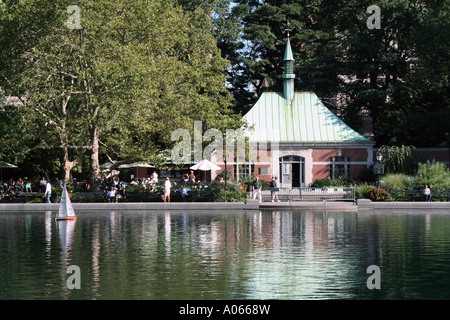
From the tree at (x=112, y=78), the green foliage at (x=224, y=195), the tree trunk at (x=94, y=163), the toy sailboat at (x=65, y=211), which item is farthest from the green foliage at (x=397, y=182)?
the toy sailboat at (x=65, y=211)

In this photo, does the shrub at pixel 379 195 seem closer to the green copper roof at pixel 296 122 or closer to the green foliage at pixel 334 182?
the green foliage at pixel 334 182

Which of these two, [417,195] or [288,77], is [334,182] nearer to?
[288,77]

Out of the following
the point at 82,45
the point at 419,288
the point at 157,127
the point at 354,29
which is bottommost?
the point at 419,288

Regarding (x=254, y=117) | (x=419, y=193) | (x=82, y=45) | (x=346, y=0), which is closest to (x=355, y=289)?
(x=419, y=193)

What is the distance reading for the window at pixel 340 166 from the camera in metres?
54.1

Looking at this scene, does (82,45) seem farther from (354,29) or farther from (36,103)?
(354,29)

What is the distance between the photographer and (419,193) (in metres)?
40.8

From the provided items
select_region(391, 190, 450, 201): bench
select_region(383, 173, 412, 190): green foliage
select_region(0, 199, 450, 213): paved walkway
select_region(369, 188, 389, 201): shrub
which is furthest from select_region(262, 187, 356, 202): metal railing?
select_region(383, 173, 412, 190): green foliage

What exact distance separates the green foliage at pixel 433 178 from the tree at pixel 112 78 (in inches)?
529

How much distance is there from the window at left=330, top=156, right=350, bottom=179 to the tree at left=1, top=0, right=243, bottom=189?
12.3m

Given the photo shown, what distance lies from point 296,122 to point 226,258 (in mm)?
39373

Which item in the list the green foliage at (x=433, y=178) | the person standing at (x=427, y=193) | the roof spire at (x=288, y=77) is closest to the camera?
the person standing at (x=427, y=193)

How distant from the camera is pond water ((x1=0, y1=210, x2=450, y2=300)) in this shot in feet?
45.0

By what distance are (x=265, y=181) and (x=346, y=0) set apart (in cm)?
2011
